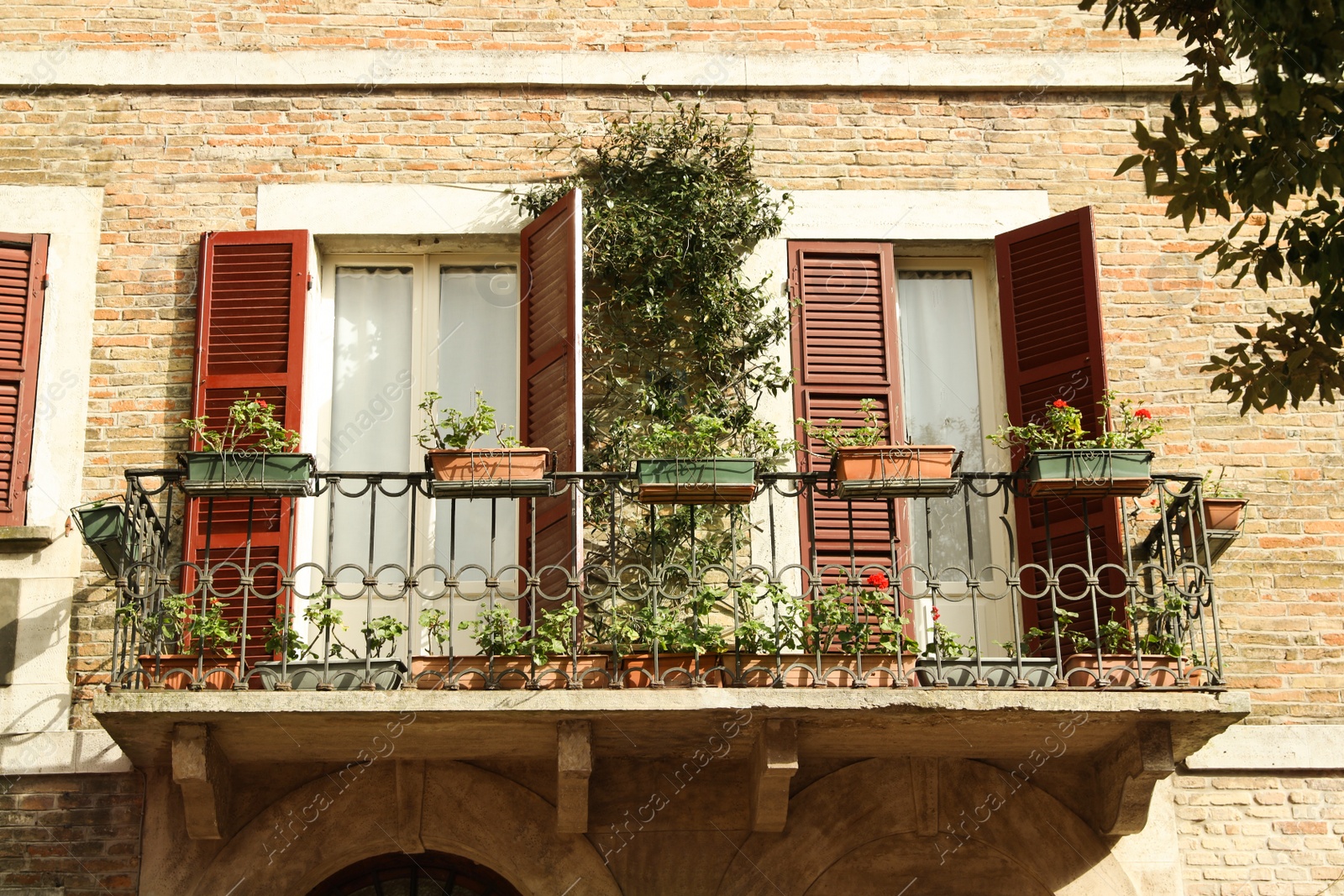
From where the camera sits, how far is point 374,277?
9.39 meters

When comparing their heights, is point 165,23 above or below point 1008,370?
above

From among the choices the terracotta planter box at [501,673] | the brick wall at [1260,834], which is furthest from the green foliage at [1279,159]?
the terracotta planter box at [501,673]

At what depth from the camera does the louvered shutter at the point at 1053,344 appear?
855cm

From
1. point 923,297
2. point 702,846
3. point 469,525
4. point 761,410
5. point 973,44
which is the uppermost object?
point 973,44

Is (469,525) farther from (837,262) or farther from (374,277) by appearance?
(837,262)

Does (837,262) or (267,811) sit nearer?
(267,811)

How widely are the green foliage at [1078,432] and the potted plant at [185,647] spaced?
350 centimetres

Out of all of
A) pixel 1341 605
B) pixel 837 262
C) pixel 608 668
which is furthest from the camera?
pixel 837 262

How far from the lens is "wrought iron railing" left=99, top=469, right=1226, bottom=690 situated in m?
7.59

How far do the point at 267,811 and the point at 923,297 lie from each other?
4.20 m

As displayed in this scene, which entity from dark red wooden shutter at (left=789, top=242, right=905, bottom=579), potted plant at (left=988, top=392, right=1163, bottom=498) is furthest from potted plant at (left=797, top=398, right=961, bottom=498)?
dark red wooden shutter at (left=789, top=242, right=905, bottom=579)

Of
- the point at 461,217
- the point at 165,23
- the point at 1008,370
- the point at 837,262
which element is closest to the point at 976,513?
the point at 1008,370

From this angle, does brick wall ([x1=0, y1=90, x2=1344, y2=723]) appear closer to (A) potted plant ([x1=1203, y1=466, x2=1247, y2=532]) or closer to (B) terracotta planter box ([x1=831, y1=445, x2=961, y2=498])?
(A) potted plant ([x1=1203, y1=466, x2=1247, y2=532])

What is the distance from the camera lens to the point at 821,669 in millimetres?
7605
